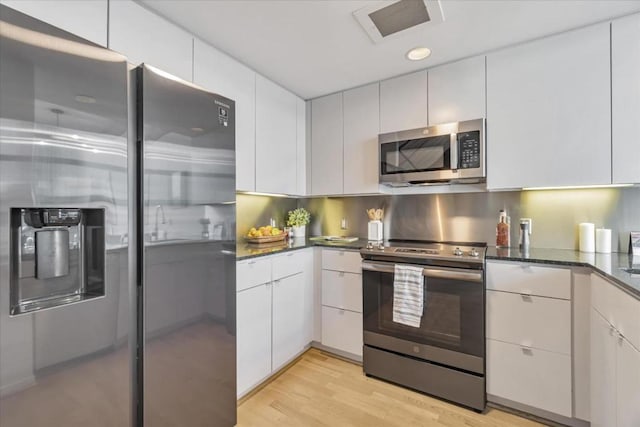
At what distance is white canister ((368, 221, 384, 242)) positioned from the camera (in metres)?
2.71

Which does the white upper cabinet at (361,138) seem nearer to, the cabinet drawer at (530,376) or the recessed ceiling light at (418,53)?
the recessed ceiling light at (418,53)

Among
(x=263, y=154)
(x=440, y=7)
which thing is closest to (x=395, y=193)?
(x=263, y=154)

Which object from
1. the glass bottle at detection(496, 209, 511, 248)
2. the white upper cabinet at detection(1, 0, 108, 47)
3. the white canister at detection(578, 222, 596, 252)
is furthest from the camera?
the glass bottle at detection(496, 209, 511, 248)

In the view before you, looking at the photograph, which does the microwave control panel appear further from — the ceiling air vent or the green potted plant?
the green potted plant

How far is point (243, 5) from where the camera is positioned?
1588mm

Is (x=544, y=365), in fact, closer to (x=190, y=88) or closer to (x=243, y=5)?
(x=190, y=88)

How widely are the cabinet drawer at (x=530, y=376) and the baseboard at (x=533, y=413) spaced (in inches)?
2.2

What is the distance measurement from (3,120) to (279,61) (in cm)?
169

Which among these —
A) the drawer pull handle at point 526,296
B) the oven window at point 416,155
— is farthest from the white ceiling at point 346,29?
the drawer pull handle at point 526,296

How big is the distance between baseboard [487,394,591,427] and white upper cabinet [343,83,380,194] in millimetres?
1672

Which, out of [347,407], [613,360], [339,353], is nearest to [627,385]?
[613,360]

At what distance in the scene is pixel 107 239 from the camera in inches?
44.6

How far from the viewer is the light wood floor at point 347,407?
5.68ft

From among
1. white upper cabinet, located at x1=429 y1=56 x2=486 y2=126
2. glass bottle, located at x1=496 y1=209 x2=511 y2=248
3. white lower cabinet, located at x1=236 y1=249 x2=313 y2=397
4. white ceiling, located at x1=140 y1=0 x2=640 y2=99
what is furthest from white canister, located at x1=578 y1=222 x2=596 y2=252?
white lower cabinet, located at x1=236 y1=249 x2=313 y2=397
